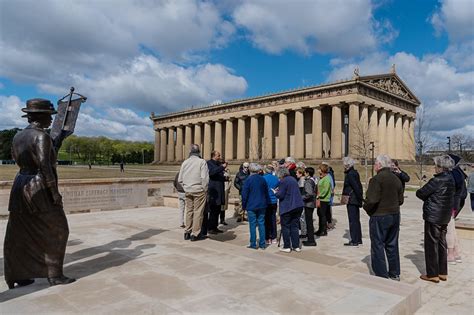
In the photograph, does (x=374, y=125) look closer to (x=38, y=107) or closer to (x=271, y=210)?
(x=271, y=210)

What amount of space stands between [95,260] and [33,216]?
5.85 ft

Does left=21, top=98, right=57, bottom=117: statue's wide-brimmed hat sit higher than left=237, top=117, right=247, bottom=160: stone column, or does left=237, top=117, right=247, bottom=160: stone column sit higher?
left=237, top=117, right=247, bottom=160: stone column

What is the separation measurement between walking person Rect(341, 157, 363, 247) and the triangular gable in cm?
4532

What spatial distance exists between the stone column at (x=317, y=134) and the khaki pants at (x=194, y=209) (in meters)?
46.4

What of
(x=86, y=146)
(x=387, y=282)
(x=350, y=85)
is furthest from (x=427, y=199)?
(x=86, y=146)

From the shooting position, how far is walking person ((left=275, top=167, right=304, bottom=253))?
7.32 m

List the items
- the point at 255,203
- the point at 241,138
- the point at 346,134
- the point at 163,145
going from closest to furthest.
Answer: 1. the point at 255,203
2. the point at 346,134
3. the point at 241,138
4. the point at 163,145

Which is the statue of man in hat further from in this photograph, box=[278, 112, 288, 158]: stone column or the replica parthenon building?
box=[278, 112, 288, 158]: stone column

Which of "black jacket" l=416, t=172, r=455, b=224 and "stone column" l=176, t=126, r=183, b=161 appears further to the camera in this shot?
"stone column" l=176, t=126, r=183, b=161

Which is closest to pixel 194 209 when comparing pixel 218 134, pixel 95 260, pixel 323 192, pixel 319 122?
pixel 95 260

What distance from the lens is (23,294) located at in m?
4.22

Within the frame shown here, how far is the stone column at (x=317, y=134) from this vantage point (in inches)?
2084

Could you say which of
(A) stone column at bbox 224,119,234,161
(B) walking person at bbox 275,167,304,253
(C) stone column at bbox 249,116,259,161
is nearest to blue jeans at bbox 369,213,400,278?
(B) walking person at bbox 275,167,304,253

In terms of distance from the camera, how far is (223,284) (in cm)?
461
